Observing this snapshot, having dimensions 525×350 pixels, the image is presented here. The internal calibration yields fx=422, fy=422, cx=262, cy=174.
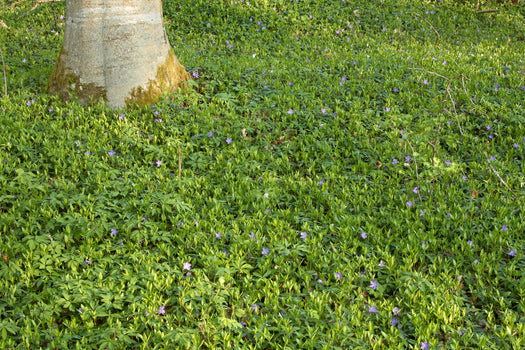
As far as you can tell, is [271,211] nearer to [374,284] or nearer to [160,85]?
[374,284]

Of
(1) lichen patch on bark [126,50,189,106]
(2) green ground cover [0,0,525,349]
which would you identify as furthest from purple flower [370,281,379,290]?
(1) lichen patch on bark [126,50,189,106]

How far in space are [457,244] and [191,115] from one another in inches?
130

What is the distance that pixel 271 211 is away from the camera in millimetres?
3885

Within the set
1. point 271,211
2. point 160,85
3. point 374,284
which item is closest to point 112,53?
point 160,85

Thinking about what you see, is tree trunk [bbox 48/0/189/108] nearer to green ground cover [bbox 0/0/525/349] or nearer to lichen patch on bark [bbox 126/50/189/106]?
lichen patch on bark [bbox 126/50/189/106]

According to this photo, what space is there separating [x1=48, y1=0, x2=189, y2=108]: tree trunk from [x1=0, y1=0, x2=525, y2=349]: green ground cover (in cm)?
28

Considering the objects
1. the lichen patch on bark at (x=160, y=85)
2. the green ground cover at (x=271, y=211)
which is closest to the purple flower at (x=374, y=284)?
the green ground cover at (x=271, y=211)

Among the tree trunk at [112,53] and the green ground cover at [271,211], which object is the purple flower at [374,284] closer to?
the green ground cover at [271,211]

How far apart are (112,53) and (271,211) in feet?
9.37

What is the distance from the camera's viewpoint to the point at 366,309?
116 inches

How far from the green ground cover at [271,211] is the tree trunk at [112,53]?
0.93 ft

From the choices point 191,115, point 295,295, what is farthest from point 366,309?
point 191,115

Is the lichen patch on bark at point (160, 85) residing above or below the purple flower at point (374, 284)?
above

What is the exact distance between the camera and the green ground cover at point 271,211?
279 cm
